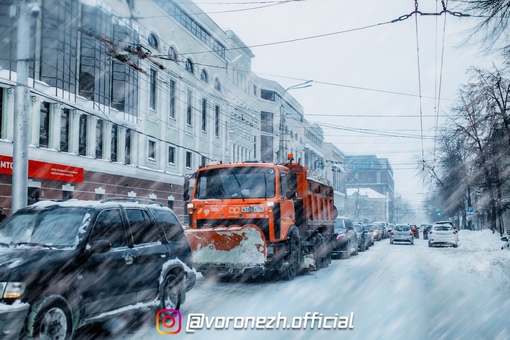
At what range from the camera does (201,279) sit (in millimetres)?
14297

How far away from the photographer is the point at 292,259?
1389cm

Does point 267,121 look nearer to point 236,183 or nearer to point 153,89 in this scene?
point 153,89

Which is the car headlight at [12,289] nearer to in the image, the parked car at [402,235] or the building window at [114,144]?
the building window at [114,144]

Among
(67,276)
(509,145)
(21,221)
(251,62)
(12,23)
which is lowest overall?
(67,276)

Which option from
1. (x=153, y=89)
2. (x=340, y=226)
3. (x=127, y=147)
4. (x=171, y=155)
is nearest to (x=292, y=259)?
(x=340, y=226)

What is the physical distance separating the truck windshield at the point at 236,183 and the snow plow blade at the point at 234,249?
3.19 ft

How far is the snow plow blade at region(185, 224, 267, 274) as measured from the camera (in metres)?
12.4

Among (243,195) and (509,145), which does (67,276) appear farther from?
(509,145)

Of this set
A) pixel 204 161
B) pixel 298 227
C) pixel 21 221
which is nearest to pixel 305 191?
pixel 298 227

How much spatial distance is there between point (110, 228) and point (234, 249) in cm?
532

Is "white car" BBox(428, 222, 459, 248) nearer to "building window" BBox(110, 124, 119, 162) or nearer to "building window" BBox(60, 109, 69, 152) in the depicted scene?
"building window" BBox(110, 124, 119, 162)

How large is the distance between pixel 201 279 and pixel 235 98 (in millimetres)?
33527

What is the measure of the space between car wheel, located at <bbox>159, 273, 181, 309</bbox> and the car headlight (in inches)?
105

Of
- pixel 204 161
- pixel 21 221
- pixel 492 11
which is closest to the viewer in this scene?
pixel 21 221
